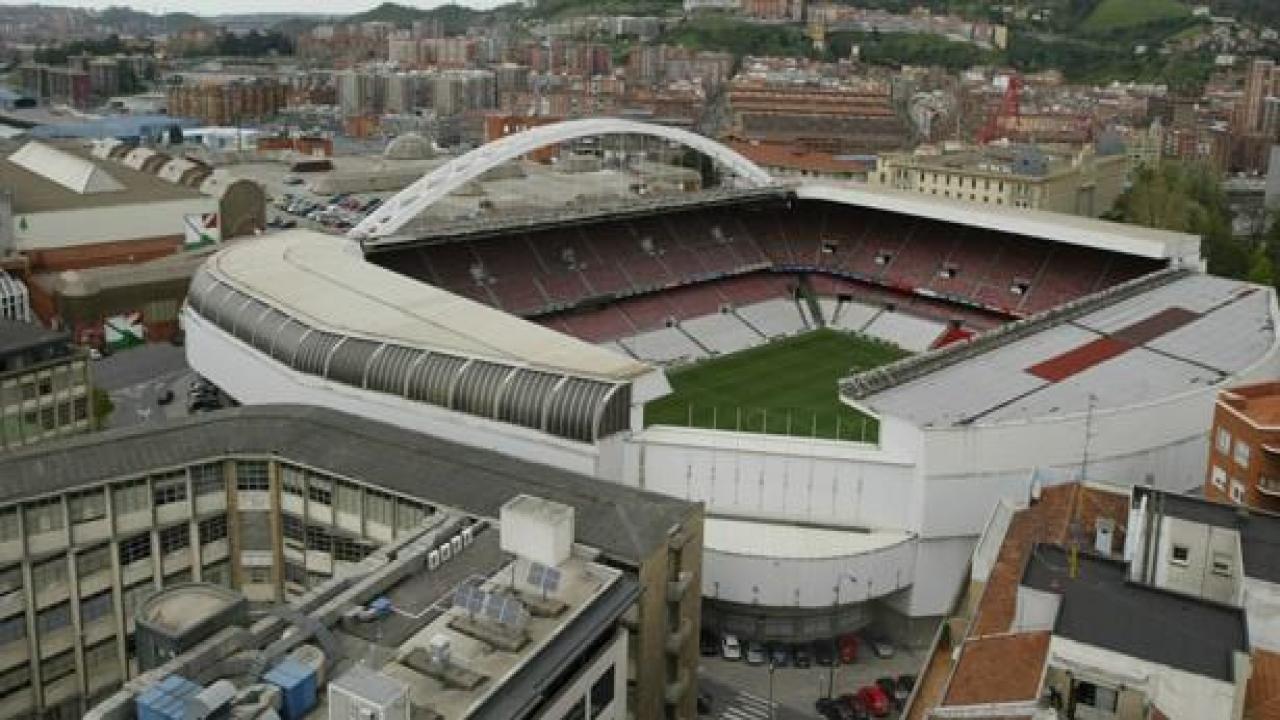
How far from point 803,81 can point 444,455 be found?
519ft

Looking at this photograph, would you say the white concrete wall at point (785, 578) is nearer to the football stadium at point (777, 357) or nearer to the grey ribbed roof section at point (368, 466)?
the football stadium at point (777, 357)

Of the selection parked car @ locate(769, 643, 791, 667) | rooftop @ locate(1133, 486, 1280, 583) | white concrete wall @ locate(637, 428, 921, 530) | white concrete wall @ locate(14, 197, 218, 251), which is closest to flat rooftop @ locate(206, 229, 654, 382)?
white concrete wall @ locate(637, 428, 921, 530)

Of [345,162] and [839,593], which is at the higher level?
[345,162]

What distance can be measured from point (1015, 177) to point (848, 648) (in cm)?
6475

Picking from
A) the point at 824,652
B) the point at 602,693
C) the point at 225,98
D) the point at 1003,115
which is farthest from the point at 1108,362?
the point at 225,98

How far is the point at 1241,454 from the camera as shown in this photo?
112 feet

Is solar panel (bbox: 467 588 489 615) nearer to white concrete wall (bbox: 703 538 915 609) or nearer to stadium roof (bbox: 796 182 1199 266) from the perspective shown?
white concrete wall (bbox: 703 538 915 609)

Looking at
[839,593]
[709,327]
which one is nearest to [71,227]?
[709,327]

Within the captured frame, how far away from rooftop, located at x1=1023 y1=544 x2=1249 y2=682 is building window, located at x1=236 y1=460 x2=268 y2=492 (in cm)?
1900

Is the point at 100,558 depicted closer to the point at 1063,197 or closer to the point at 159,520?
the point at 159,520

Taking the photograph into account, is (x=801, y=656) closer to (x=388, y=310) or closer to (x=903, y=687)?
(x=903, y=687)

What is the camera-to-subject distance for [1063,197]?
310 feet

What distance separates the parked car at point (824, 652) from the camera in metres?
34.5

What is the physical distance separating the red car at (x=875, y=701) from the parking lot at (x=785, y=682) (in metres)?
0.29
